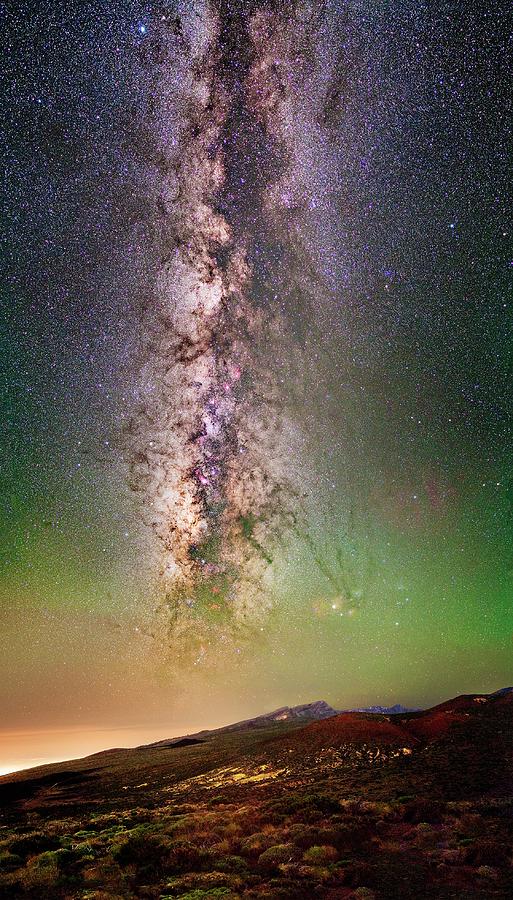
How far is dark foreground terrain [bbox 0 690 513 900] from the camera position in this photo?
14148 millimetres

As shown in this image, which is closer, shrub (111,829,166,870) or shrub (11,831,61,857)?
shrub (111,829,166,870)

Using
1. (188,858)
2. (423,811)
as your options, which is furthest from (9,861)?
(423,811)

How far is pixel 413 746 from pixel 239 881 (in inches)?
1156

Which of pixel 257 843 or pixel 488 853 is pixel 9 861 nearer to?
pixel 257 843

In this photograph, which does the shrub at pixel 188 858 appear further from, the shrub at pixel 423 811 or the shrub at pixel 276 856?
the shrub at pixel 423 811

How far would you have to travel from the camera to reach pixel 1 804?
44438 millimetres

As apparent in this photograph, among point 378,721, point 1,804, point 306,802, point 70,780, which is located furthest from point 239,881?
point 70,780

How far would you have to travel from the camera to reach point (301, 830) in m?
19.0

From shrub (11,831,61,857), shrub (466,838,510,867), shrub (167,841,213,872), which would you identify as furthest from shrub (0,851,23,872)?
shrub (466,838,510,867)

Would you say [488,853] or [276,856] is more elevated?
[276,856]

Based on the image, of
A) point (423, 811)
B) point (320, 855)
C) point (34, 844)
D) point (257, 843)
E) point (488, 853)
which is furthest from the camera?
point (34, 844)

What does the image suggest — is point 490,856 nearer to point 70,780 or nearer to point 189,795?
point 189,795

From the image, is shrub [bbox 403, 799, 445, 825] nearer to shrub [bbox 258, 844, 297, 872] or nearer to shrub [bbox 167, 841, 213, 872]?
shrub [bbox 258, 844, 297, 872]

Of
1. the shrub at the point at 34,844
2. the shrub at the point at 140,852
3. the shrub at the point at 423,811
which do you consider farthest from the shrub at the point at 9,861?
the shrub at the point at 423,811
